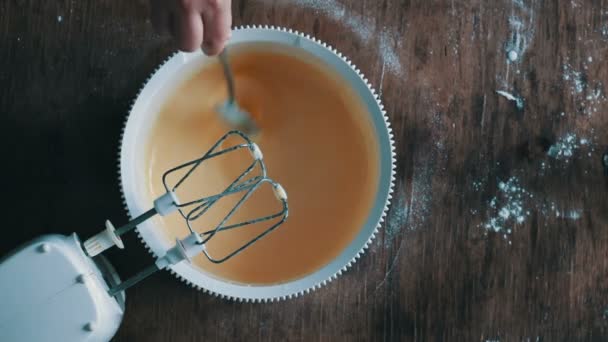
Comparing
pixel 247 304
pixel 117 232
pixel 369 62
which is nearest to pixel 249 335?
pixel 247 304

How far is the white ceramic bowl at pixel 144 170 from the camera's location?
1.80 feet

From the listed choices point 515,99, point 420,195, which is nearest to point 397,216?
point 420,195

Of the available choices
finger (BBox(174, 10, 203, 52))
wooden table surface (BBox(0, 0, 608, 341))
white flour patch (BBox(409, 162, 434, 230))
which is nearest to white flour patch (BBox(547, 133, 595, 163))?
wooden table surface (BBox(0, 0, 608, 341))

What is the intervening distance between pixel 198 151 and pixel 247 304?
15 centimetres

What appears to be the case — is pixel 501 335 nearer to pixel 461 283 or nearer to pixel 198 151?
pixel 461 283

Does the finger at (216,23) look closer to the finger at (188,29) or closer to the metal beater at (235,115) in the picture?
the finger at (188,29)

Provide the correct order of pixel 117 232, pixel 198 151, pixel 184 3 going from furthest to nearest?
pixel 198 151 → pixel 117 232 → pixel 184 3

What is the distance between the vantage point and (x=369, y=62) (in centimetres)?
61

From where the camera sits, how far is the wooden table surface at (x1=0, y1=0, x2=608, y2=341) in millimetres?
586

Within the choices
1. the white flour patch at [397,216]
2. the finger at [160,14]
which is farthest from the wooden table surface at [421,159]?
the finger at [160,14]

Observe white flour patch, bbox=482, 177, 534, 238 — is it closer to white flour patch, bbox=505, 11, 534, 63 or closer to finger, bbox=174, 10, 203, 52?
white flour patch, bbox=505, 11, 534, 63

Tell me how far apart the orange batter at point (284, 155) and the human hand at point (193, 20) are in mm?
185

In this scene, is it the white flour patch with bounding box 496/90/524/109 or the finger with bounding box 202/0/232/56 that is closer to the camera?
the finger with bounding box 202/0/232/56

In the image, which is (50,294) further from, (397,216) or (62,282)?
(397,216)
